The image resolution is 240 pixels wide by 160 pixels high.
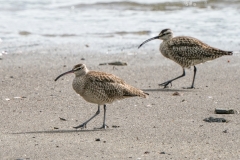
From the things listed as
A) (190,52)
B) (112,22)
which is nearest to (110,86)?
(190,52)

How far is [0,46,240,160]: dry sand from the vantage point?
27.7 feet

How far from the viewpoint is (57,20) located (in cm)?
2072

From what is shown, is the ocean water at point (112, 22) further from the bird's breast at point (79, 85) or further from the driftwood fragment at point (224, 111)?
the bird's breast at point (79, 85)

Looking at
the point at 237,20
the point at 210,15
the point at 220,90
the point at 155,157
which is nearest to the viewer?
the point at 155,157

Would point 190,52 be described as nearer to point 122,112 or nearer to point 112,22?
point 122,112

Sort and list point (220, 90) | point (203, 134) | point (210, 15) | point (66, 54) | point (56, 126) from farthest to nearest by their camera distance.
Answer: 1. point (210, 15)
2. point (66, 54)
3. point (220, 90)
4. point (56, 126)
5. point (203, 134)

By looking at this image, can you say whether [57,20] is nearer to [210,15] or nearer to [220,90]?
[210,15]

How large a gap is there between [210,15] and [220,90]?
362 inches

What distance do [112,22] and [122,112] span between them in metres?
9.59

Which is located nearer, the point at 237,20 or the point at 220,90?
the point at 220,90

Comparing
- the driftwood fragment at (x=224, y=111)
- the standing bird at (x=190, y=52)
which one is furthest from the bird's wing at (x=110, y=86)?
the standing bird at (x=190, y=52)

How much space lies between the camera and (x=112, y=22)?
65.8 feet

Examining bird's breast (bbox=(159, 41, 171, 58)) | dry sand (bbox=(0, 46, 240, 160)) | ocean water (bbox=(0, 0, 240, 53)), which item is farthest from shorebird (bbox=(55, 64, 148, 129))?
ocean water (bbox=(0, 0, 240, 53))

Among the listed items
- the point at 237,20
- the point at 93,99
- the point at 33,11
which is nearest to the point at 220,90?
the point at 93,99
